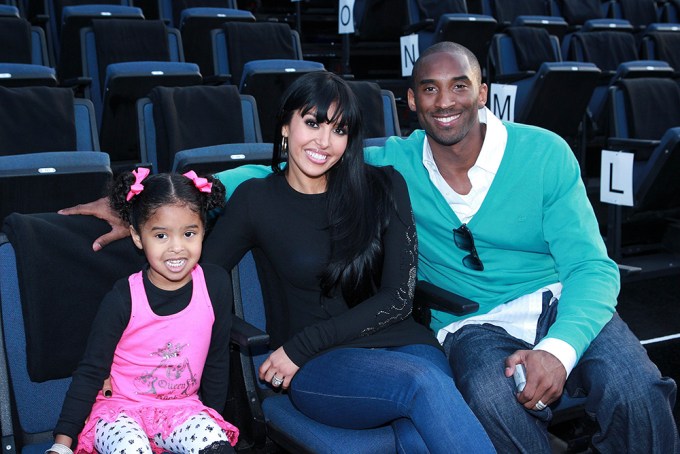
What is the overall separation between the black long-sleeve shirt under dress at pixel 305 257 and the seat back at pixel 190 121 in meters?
1.09

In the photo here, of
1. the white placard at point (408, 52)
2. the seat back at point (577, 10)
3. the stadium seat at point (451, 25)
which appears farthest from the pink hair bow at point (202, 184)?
the seat back at point (577, 10)

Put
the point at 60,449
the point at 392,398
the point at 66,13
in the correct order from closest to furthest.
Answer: the point at 60,449 < the point at 392,398 < the point at 66,13

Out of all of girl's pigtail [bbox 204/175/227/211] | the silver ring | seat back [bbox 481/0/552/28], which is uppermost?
seat back [bbox 481/0/552/28]

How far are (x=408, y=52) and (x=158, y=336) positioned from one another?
3232 millimetres

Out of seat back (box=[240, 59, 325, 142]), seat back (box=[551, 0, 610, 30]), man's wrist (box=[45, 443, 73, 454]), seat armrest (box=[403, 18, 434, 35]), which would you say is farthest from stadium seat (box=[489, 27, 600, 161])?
man's wrist (box=[45, 443, 73, 454])

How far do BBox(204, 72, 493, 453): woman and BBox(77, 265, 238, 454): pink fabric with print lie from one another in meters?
0.14

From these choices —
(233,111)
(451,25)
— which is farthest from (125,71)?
(451,25)

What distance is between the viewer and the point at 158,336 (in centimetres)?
147

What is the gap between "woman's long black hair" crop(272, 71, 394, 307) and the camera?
1.62m

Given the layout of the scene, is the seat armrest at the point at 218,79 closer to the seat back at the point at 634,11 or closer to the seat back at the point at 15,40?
the seat back at the point at 15,40

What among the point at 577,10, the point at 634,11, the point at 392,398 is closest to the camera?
the point at 392,398

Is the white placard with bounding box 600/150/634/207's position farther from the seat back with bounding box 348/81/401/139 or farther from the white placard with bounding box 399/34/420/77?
the white placard with bounding box 399/34/420/77

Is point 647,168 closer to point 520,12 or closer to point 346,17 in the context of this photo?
point 346,17

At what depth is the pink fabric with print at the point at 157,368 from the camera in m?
1.43
